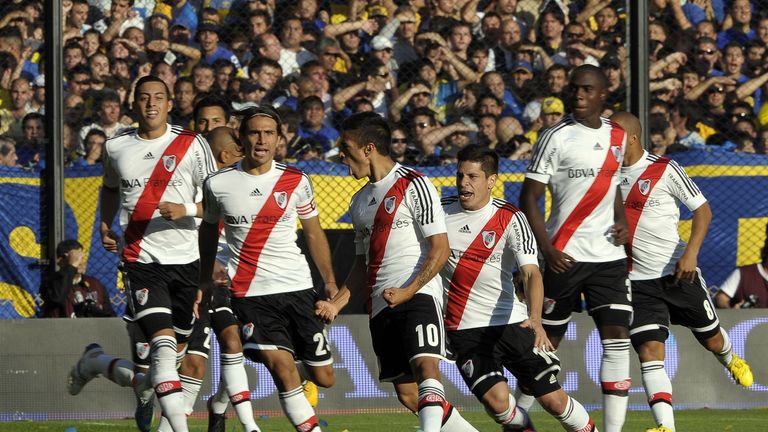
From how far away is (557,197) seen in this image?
7488mm

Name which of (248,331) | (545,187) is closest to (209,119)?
(248,331)

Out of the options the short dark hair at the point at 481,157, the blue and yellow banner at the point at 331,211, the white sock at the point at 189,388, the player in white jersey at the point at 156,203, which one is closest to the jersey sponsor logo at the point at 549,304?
the short dark hair at the point at 481,157

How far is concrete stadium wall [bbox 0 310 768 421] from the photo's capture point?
33.5ft

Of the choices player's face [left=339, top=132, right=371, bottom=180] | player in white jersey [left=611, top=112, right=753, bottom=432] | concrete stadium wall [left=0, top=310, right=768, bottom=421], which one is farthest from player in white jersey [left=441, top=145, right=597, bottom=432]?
concrete stadium wall [left=0, top=310, right=768, bottom=421]

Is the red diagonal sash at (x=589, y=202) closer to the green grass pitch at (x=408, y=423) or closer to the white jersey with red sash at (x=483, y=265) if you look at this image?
the white jersey with red sash at (x=483, y=265)

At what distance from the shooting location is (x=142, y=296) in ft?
23.8

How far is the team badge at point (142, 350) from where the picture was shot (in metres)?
7.66

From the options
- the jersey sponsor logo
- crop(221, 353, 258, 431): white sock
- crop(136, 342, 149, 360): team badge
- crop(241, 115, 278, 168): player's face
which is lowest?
crop(136, 342, 149, 360): team badge

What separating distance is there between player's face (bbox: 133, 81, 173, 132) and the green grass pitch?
2.44 m

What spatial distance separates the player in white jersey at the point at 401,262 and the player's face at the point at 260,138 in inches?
23.9

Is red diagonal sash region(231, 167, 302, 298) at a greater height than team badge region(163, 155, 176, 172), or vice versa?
team badge region(163, 155, 176, 172)

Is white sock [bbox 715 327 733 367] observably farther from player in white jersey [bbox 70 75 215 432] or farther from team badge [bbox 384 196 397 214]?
player in white jersey [bbox 70 75 215 432]

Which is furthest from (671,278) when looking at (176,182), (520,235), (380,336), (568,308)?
(176,182)

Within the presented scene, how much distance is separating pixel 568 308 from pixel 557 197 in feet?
2.26
